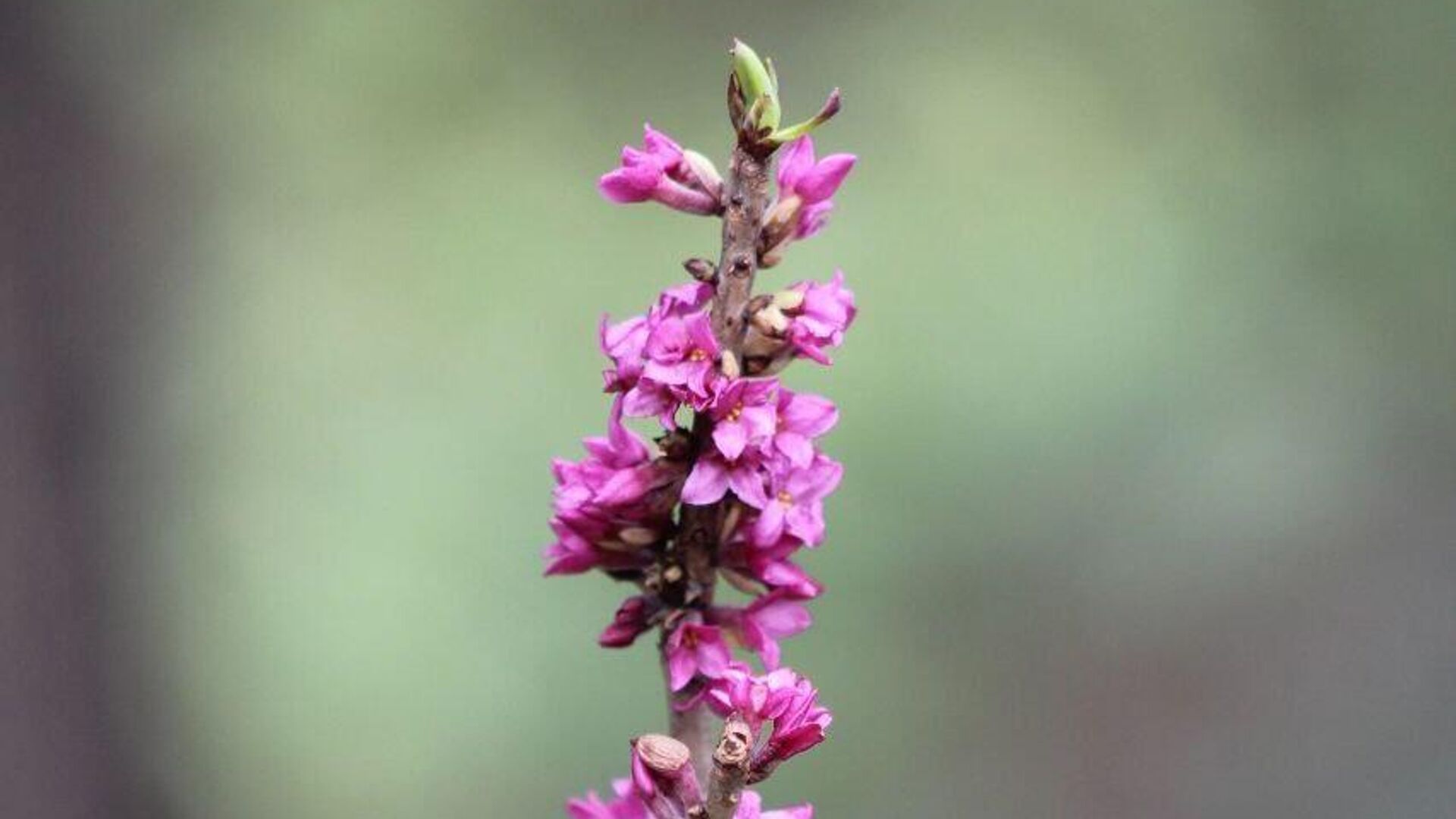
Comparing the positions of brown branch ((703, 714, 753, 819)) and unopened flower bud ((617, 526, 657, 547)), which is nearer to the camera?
brown branch ((703, 714, 753, 819))

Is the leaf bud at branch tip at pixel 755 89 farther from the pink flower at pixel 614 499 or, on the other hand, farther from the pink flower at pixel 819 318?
the pink flower at pixel 614 499

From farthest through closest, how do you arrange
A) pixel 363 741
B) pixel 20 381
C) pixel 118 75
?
pixel 118 75 → pixel 20 381 → pixel 363 741

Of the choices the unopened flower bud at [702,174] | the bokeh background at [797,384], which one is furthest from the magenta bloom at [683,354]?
the bokeh background at [797,384]

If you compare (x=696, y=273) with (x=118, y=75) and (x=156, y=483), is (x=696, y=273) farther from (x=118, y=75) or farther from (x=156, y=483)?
(x=118, y=75)

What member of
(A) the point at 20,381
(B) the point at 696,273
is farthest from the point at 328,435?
(B) the point at 696,273

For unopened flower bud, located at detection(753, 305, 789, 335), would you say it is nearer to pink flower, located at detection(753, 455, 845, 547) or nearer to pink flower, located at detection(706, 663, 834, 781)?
pink flower, located at detection(753, 455, 845, 547)

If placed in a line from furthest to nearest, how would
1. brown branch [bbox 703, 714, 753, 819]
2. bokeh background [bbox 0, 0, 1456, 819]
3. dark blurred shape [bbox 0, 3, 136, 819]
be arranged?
dark blurred shape [bbox 0, 3, 136, 819], bokeh background [bbox 0, 0, 1456, 819], brown branch [bbox 703, 714, 753, 819]

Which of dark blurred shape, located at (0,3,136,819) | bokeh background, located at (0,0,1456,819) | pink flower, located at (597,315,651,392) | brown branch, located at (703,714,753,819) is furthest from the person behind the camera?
dark blurred shape, located at (0,3,136,819)

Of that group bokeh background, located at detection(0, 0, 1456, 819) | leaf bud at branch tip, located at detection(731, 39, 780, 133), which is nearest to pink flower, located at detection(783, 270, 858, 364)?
leaf bud at branch tip, located at detection(731, 39, 780, 133)
